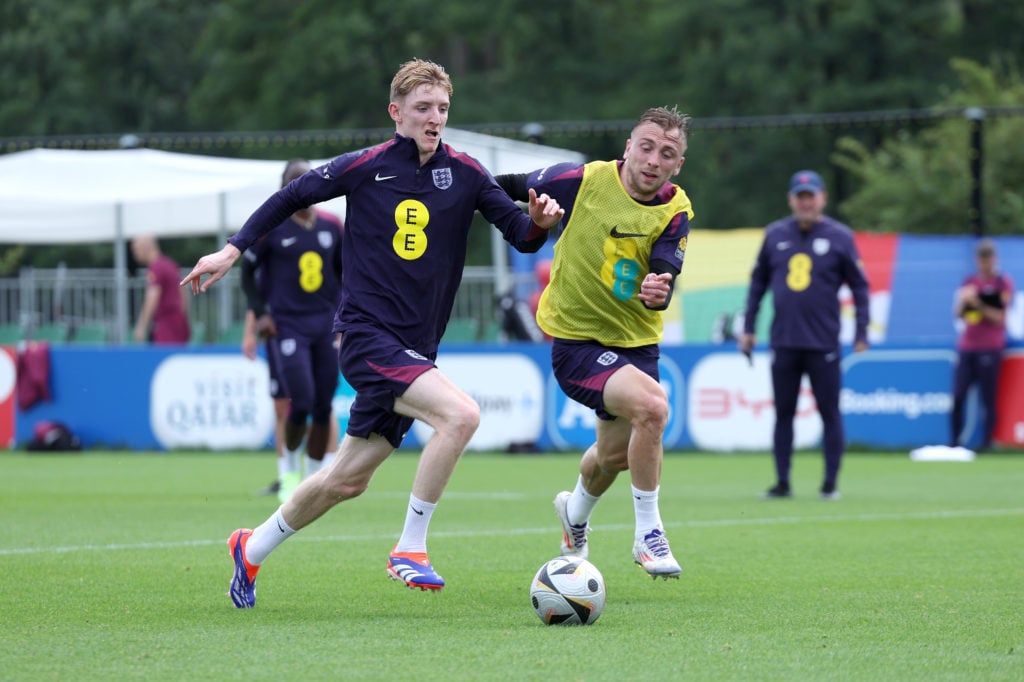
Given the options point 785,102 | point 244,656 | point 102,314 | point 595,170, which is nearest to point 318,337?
point 595,170

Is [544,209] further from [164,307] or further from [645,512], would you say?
[164,307]

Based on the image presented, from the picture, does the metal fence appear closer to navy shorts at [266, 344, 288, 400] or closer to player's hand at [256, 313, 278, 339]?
navy shorts at [266, 344, 288, 400]

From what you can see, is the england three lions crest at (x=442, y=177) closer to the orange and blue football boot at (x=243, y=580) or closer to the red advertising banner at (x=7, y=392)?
the orange and blue football boot at (x=243, y=580)

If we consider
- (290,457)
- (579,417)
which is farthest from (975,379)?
(290,457)

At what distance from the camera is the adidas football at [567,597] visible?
20.7ft

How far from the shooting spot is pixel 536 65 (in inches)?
1783

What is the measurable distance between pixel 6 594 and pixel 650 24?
3910 centimetres

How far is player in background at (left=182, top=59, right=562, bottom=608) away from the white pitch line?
2298 mm

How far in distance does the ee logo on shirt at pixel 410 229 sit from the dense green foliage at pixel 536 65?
1002 inches

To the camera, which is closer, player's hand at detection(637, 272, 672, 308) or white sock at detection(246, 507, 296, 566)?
white sock at detection(246, 507, 296, 566)

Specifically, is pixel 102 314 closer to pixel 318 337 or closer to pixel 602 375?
pixel 318 337

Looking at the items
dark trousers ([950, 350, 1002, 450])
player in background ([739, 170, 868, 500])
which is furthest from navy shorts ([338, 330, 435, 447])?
dark trousers ([950, 350, 1002, 450])

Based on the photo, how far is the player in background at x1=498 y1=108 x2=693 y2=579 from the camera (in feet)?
24.1

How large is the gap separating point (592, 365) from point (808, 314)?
5151 mm
